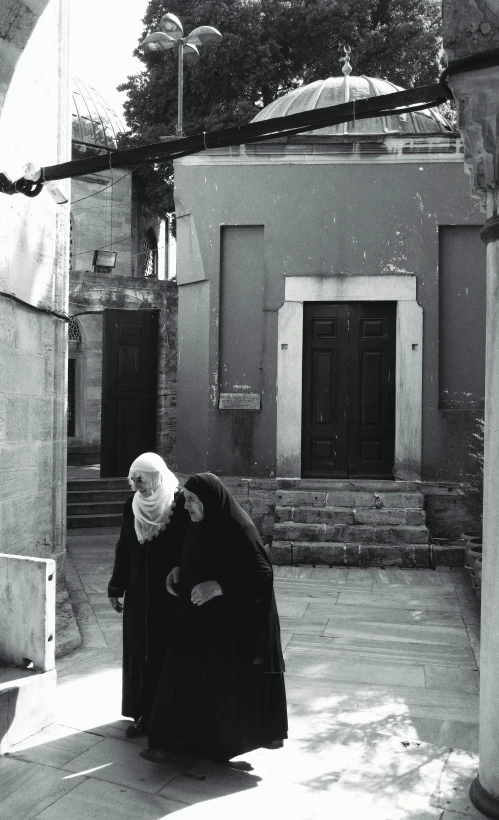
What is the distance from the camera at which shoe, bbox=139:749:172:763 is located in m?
3.96

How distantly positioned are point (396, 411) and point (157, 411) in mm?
4655

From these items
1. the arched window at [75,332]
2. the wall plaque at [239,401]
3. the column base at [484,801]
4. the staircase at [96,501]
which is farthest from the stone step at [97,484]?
the column base at [484,801]

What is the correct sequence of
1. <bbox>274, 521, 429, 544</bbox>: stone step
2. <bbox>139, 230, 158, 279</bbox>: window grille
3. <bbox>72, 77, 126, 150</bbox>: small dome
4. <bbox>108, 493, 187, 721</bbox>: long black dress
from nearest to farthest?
<bbox>108, 493, 187, 721</bbox>: long black dress → <bbox>274, 521, 429, 544</bbox>: stone step → <bbox>72, 77, 126, 150</bbox>: small dome → <bbox>139, 230, 158, 279</bbox>: window grille

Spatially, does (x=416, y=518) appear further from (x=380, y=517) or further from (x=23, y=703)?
(x=23, y=703)

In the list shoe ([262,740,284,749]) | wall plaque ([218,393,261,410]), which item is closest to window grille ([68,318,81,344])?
wall plaque ([218,393,261,410])

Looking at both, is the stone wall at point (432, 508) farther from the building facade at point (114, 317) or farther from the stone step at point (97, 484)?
the building facade at point (114, 317)

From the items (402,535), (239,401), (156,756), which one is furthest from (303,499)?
(156,756)

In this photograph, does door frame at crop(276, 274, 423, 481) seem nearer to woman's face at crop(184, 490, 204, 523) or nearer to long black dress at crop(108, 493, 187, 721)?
long black dress at crop(108, 493, 187, 721)

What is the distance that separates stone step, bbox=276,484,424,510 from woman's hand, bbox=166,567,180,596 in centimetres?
561

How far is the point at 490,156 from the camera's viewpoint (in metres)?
3.54

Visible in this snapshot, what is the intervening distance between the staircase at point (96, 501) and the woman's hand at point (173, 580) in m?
7.47

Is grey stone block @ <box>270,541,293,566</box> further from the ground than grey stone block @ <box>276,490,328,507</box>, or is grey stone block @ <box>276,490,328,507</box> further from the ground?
grey stone block @ <box>276,490,328,507</box>

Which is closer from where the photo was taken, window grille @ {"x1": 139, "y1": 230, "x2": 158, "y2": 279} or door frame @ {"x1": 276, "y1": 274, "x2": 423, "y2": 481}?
door frame @ {"x1": 276, "y1": 274, "x2": 423, "y2": 481}

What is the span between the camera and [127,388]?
13031 millimetres
